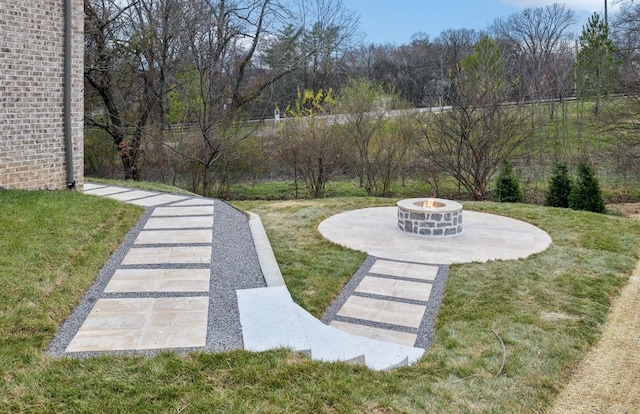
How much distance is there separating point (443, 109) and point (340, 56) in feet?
32.1

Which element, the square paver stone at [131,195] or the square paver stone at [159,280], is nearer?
the square paver stone at [159,280]

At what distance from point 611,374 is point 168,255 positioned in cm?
410

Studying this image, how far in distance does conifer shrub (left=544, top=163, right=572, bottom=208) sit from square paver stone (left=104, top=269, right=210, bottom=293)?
8318 millimetres

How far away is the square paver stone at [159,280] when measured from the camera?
14.0 feet

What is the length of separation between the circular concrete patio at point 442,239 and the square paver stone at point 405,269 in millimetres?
190

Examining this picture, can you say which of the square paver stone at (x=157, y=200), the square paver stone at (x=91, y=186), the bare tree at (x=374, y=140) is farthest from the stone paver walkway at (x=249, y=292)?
the bare tree at (x=374, y=140)

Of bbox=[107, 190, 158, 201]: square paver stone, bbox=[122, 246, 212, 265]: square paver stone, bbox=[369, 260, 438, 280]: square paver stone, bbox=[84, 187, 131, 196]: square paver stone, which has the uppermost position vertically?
bbox=[84, 187, 131, 196]: square paver stone

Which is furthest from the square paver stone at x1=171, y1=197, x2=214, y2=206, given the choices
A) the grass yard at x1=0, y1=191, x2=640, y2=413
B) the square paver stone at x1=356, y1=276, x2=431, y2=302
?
the square paver stone at x1=356, y1=276, x2=431, y2=302

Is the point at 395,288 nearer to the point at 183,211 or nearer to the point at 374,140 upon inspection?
the point at 183,211

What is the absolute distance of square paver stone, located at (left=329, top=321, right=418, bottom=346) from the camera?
421 cm

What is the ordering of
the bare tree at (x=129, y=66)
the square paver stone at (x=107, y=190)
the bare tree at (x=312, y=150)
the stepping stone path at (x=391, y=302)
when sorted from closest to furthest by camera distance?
1. the stepping stone path at (x=391, y=302)
2. the square paver stone at (x=107, y=190)
3. the bare tree at (x=129, y=66)
4. the bare tree at (x=312, y=150)

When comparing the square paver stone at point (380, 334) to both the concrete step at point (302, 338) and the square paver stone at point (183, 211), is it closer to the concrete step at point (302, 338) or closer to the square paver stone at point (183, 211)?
the concrete step at point (302, 338)

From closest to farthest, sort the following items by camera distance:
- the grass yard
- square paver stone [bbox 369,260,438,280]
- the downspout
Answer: the grass yard
square paver stone [bbox 369,260,438,280]
the downspout

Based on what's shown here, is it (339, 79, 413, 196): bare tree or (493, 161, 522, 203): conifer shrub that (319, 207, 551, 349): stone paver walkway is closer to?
(493, 161, 522, 203): conifer shrub
